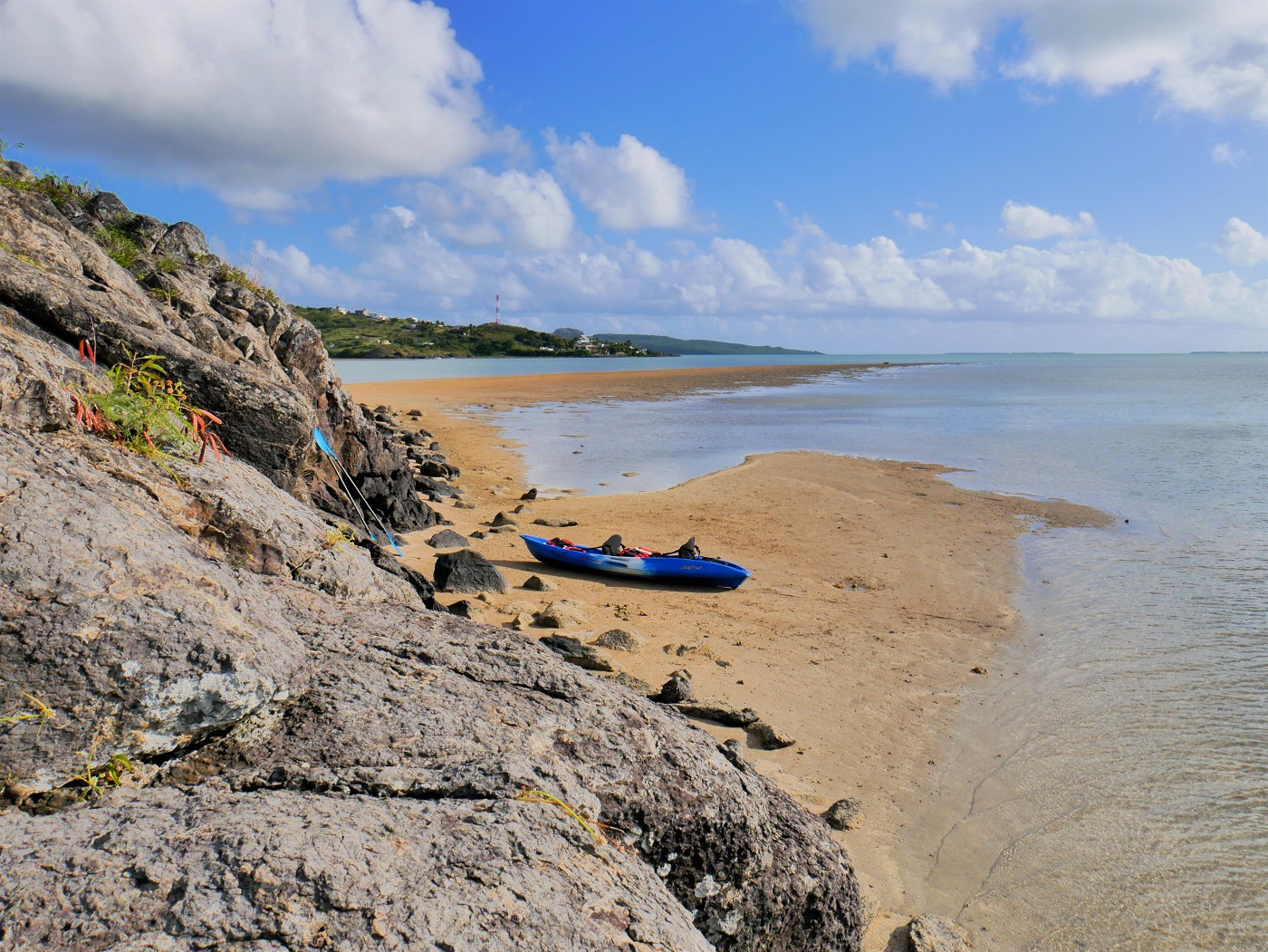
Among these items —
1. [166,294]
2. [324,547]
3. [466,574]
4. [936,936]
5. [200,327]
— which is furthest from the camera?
[166,294]

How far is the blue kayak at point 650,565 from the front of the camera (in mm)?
12945

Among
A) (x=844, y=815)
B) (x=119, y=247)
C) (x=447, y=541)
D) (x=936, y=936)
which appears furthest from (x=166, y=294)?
(x=936, y=936)

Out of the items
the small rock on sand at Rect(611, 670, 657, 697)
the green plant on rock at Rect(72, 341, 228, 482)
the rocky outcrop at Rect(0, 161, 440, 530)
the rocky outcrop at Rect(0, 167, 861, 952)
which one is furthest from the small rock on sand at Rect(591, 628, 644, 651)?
the green plant on rock at Rect(72, 341, 228, 482)

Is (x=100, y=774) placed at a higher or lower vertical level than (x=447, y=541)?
higher

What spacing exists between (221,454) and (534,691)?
2.94 metres

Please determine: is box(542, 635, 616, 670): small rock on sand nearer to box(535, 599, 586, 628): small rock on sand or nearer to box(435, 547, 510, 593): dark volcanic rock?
box(535, 599, 586, 628): small rock on sand

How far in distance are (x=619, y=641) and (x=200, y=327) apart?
7612mm

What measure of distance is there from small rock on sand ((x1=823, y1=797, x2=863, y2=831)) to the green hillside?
110 meters

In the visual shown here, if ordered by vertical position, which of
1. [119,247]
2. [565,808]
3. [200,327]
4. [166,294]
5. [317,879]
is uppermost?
[119,247]

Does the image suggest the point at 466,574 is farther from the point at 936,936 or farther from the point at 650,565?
the point at 936,936

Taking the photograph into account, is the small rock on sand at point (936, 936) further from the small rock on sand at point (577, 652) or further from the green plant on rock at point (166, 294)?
the green plant on rock at point (166, 294)

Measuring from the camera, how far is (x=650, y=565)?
1326 cm

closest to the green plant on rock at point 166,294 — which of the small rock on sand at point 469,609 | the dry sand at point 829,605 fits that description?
the dry sand at point 829,605

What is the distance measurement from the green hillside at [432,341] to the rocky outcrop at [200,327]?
321 feet
